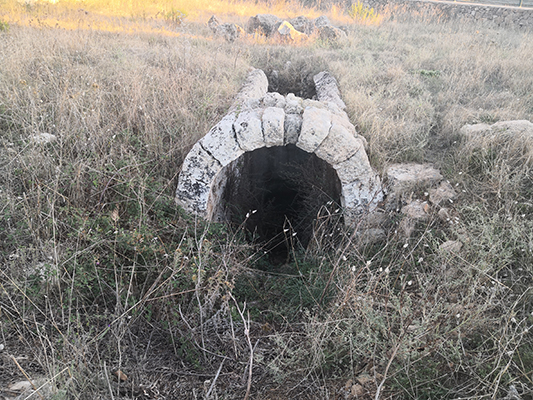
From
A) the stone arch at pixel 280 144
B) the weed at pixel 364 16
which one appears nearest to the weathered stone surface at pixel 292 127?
the stone arch at pixel 280 144

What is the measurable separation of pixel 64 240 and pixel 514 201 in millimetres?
3986

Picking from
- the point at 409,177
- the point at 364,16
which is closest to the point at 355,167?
the point at 409,177

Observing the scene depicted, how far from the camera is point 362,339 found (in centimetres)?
266

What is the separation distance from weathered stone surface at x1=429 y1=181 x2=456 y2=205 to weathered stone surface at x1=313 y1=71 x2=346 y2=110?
1.82 meters

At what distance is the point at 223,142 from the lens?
11.9ft

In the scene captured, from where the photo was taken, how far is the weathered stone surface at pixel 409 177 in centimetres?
399

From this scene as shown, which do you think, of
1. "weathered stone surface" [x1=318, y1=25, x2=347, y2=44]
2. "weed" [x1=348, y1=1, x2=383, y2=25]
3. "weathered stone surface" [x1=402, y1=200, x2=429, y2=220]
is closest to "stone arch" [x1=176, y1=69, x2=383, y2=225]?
"weathered stone surface" [x1=402, y1=200, x2=429, y2=220]

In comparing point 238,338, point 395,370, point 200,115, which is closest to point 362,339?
point 395,370

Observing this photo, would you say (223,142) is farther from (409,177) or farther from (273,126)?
(409,177)

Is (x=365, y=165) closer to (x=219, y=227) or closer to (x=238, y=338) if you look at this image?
(x=219, y=227)

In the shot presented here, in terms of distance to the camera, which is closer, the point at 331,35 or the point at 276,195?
the point at 276,195

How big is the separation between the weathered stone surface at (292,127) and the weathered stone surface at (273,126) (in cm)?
6

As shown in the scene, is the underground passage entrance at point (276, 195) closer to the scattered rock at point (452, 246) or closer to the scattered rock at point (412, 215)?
the scattered rock at point (412, 215)

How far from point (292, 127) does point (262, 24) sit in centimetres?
729
